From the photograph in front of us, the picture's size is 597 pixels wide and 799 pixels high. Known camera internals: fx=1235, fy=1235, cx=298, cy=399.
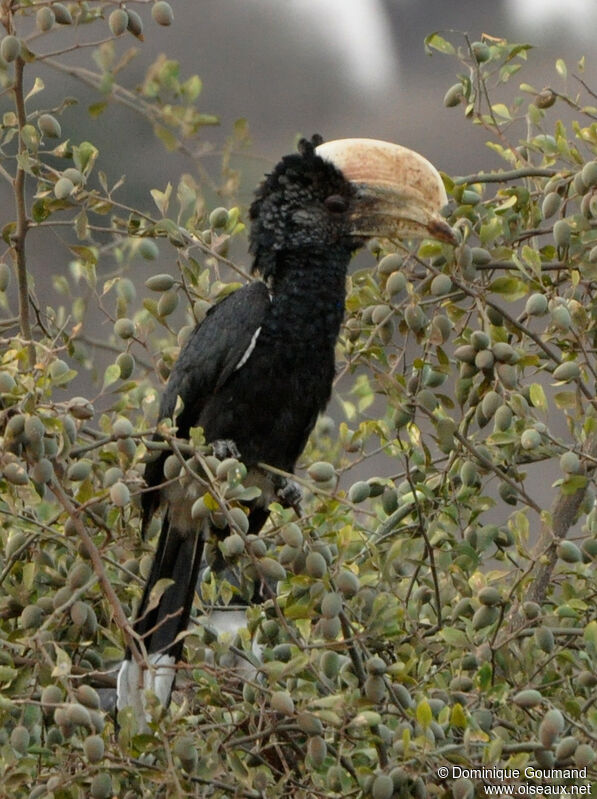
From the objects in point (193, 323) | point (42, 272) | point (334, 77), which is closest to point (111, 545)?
point (193, 323)

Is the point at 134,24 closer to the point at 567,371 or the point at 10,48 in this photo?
the point at 10,48

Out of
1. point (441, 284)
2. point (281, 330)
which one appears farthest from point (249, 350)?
point (441, 284)

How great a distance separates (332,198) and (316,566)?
1.19 metres

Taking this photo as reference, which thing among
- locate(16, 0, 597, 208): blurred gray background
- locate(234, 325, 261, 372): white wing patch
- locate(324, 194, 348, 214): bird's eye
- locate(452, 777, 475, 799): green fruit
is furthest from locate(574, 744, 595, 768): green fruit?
locate(16, 0, 597, 208): blurred gray background

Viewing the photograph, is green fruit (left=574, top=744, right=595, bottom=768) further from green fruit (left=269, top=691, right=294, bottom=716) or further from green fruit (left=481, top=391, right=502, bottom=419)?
green fruit (left=481, top=391, right=502, bottom=419)

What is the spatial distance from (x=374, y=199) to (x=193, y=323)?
44cm

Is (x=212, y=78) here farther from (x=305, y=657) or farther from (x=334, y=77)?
(x=305, y=657)

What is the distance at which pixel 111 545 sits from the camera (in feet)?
4.58

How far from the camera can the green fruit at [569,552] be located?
155 centimetres

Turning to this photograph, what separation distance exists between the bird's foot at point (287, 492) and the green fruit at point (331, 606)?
934mm

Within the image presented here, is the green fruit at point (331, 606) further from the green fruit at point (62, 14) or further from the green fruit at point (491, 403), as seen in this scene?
the green fruit at point (62, 14)

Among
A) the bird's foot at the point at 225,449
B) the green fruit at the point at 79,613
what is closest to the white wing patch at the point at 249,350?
the bird's foot at the point at 225,449

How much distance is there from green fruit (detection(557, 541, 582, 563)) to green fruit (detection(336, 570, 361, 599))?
30 centimetres

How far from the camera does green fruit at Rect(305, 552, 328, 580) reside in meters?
1.38
